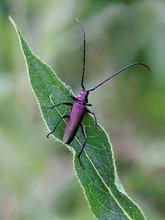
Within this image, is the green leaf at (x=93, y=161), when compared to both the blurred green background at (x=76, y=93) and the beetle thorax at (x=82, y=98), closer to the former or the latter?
the beetle thorax at (x=82, y=98)

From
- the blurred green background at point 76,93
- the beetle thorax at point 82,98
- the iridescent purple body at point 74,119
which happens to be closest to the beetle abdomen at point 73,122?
the iridescent purple body at point 74,119

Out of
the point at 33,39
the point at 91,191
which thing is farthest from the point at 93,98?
the point at 91,191

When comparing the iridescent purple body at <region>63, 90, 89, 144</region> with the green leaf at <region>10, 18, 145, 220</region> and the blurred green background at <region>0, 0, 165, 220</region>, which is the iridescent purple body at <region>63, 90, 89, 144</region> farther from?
the blurred green background at <region>0, 0, 165, 220</region>

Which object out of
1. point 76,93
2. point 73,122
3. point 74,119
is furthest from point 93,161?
point 76,93

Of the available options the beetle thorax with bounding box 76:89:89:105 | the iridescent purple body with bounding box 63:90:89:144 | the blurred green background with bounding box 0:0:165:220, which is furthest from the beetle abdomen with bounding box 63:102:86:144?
the blurred green background with bounding box 0:0:165:220

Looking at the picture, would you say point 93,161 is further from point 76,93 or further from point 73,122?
point 76,93
